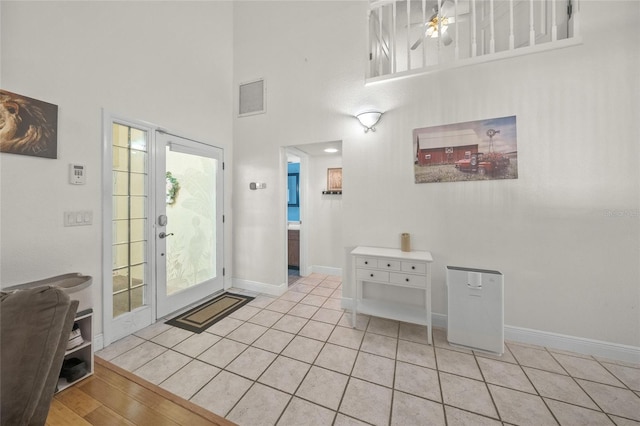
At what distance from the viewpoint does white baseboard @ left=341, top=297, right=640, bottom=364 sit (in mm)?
2039

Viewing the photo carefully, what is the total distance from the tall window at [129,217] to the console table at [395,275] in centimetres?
233

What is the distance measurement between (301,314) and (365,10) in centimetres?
382

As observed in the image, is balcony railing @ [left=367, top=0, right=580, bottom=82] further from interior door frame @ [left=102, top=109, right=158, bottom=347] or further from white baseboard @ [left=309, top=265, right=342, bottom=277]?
white baseboard @ [left=309, top=265, right=342, bottom=277]

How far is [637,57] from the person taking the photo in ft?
6.63

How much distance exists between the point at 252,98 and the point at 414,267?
324cm

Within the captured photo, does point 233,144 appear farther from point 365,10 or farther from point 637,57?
point 637,57

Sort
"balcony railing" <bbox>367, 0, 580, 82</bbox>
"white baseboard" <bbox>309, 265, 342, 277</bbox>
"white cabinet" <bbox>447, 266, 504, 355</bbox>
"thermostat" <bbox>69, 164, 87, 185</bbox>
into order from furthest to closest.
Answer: "white baseboard" <bbox>309, 265, 342, 277</bbox>
"balcony railing" <bbox>367, 0, 580, 82</bbox>
"white cabinet" <bbox>447, 266, 504, 355</bbox>
"thermostat" <bbox>69, 164, 87, 185</bbox>

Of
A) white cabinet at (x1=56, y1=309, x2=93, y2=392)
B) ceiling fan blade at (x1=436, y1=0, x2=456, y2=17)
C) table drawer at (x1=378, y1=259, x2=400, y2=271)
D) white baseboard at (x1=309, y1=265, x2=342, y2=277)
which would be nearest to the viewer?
white cabinet at (x1=56, y1=309, x2=93, y2=392)

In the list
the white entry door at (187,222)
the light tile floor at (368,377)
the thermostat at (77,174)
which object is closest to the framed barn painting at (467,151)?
the light tile floor at (368,377)

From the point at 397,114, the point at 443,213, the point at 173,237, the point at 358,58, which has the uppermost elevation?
the point at 358,58

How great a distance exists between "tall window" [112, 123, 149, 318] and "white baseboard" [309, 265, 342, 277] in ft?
8.76

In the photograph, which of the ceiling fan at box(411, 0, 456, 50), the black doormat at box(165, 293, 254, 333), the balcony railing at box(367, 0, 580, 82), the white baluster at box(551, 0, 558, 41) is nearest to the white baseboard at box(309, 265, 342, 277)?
the black doormat at box(165, 293, 254, 333)

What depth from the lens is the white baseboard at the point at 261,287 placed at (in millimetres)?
3478

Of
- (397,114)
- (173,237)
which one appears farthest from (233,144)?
(397,114)
